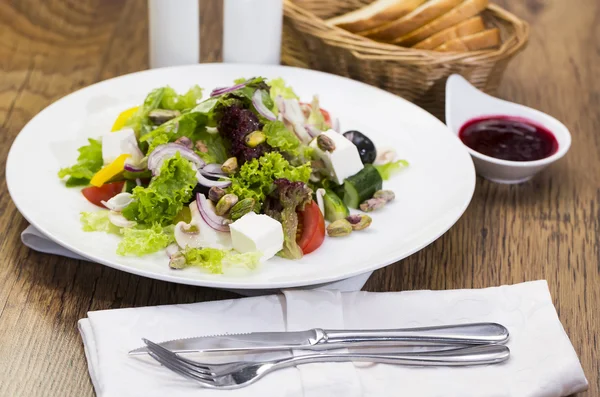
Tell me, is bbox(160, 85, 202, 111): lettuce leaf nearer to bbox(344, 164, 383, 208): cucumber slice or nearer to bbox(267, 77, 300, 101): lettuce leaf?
bbox(267, 77, 300, 101): lettuce leaf

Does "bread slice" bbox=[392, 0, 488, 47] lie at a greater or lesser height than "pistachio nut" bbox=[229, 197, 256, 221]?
greater

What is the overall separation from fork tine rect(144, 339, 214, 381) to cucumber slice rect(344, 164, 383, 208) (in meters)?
0.89

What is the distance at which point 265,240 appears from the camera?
7.12 ft

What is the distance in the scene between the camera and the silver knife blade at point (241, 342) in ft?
6.39

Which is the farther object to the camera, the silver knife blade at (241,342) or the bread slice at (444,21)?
the bread slice at (444,21)

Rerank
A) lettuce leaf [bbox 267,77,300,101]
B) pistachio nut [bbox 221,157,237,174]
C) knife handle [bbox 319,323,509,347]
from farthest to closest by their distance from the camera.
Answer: lettuce leaf [bbox 267,77,300,101] → pistachio nut [bbox 221,157,237,174] → knife handle [bbox 319,323,509,347]

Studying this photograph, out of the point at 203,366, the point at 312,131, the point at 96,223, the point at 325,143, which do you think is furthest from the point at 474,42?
the point at 203,366

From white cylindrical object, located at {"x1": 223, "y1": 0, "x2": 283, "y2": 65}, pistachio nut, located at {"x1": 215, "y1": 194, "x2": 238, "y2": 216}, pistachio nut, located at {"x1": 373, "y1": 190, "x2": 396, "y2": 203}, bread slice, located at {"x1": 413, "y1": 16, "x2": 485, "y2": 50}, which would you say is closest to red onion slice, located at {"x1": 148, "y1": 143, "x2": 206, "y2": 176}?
pistachio nut, located at {"x1": 215, "y1": 194, "x2": 238, "y2": 216}

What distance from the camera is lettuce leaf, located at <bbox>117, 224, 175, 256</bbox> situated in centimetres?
219

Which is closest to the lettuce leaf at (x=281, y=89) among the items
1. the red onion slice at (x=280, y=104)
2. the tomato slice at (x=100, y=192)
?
the red onion slice at (x=280, y=104)

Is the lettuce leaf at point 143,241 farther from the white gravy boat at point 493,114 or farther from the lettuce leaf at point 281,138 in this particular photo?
the white gravy boat at point 493,114

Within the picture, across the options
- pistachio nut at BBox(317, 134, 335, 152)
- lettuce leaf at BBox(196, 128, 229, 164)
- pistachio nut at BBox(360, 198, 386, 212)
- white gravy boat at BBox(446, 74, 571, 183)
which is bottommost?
white gravy boat at BBox(446, 74, 571, 183)

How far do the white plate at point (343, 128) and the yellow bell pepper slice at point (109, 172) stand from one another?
7 centimetres

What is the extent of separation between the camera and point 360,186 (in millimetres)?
2551
